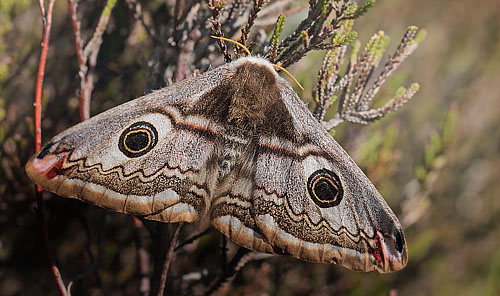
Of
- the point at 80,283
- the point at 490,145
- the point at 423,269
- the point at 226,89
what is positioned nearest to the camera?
the point at 226,89

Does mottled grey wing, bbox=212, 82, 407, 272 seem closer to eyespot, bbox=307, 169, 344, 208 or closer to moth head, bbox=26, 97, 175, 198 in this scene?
eyespot, bbox=307, 169, 344, 208

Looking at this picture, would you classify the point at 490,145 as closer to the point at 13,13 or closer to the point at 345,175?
the point at 345,175

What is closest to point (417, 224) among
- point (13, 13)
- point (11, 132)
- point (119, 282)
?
point (119, 282)

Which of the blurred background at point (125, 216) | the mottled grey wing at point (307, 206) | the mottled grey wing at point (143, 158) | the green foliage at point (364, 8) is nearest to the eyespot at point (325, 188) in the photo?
the mottled grey wing at point (307, 206)

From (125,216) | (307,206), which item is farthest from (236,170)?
(125,216)

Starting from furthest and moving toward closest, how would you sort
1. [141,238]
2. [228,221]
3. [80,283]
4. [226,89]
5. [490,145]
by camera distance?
1. [490,145]
2. [80,283]
3. [141,238]
4. [226,89]
5. [228,221]

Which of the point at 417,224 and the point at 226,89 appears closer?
the point at 226,89

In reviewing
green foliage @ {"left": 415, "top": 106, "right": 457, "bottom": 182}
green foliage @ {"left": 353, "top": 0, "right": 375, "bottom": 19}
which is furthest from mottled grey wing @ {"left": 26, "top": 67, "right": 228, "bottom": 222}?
green foliage @ {"left": 415, "top": 106, "right": 457, "bottom": 182}

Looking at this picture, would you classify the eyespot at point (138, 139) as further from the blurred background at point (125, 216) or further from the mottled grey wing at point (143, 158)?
the blurred background at point (125, 216)
